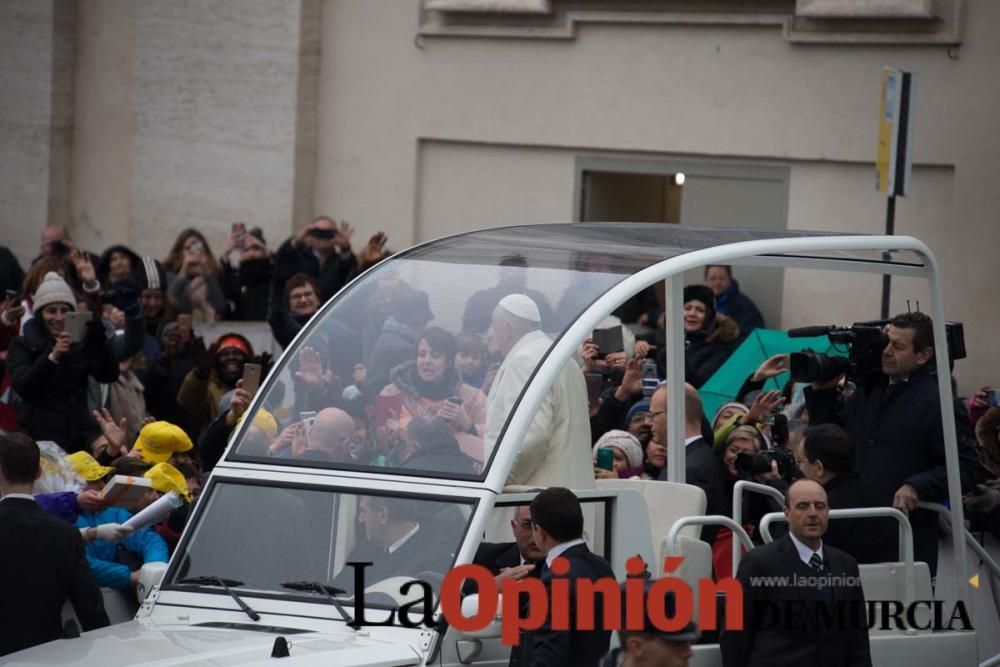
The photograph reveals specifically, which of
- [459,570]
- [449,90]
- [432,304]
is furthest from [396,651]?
[449,90]

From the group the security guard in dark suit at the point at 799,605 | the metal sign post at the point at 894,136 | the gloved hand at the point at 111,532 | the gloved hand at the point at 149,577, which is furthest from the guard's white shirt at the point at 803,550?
→ the metal sign post at the point at 894,136

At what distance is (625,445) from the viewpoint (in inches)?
338

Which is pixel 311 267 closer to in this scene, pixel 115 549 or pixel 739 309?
pixel 739 309

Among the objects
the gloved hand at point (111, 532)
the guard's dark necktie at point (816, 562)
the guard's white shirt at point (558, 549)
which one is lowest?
the gloved hand at point (111, 532)

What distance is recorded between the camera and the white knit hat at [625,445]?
8562 mm

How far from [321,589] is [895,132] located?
6963mm

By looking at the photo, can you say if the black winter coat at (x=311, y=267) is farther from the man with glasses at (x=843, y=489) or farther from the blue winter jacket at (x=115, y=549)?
the man with glasses at (x=843, y=489)

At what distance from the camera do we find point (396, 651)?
5988 millimetres

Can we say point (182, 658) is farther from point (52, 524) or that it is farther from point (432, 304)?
point (432, 304)

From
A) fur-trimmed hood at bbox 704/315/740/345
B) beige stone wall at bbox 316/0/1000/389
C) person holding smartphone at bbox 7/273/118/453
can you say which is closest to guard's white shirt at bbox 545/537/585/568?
person holding smartphone at bbox 7/273/118/453

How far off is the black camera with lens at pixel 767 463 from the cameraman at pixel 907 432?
1.10ft

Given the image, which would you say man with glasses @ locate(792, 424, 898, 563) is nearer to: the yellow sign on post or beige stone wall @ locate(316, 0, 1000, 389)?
the yellow sign on post

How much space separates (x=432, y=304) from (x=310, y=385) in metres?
0.60

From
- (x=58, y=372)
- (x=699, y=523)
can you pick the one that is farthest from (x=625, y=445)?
(x=58, y=372)
